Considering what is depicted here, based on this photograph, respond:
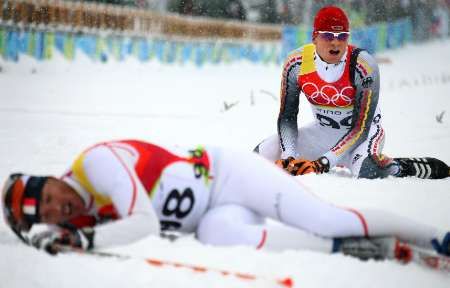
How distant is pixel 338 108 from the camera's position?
5.87 m

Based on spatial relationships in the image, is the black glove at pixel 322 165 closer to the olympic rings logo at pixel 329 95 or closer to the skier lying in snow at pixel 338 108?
the skier lying in snow at pixel 338 108

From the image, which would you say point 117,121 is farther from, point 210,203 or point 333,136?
point 210,203

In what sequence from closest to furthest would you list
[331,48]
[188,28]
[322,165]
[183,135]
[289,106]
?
[322,165] → [331,48] → [289,106] → [183,135] → [188,28]

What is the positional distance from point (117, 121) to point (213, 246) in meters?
6.11

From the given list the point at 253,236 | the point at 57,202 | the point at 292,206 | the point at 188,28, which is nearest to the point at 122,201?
the point at 57,202

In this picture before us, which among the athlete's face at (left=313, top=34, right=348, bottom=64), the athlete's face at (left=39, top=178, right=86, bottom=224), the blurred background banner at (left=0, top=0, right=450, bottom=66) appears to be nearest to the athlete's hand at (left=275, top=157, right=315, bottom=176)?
the athlete's face at (left=313, top=34, right=348, bottom=64)

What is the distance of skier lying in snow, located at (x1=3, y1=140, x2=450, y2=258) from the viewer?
10.5 feet

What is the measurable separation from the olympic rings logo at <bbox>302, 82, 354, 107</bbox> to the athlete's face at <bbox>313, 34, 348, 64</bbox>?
10.3 inches

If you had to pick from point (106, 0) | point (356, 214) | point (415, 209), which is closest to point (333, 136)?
point (415, 209)

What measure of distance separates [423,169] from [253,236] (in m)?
2.79

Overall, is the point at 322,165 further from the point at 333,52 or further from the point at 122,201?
the point at 122,201

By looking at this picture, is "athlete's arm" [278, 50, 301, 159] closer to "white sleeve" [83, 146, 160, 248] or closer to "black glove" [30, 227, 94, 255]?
"white sleeve" [83, 146, 160, 248]

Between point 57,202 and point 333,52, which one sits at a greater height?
point 333,52

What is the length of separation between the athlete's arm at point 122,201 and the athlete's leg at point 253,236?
0.32 meters
